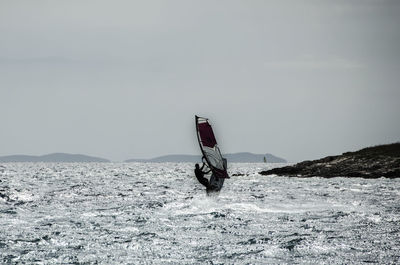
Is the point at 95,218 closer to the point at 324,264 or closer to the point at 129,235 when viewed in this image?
the point at 129,235

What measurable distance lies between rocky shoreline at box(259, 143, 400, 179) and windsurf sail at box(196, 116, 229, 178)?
4917cm

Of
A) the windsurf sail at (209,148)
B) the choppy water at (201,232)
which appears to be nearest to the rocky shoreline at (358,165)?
the choppy water at (201,232)

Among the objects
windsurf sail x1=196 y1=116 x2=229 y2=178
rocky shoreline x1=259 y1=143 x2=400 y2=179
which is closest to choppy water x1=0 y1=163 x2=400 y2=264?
windsurf sail x1=196 y1=116 x2=229 y2=178

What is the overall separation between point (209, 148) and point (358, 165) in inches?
2306

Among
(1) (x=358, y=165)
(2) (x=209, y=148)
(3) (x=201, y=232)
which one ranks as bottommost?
(3) (x=201, y=232)

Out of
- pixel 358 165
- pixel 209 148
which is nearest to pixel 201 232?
pixel 209 148

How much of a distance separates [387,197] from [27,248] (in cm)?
3362

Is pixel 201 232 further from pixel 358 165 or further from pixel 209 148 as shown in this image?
pixel 358 165

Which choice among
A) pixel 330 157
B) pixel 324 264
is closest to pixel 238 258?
pixel 324 264

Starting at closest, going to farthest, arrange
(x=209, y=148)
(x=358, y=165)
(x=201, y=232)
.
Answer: (x=201, y=232), (x=209, y=148), (x=358, y=165)

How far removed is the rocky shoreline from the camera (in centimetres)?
8819

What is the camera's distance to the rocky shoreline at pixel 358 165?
88.2m

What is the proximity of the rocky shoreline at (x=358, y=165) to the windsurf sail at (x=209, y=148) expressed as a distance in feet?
161

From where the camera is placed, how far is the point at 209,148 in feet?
137
